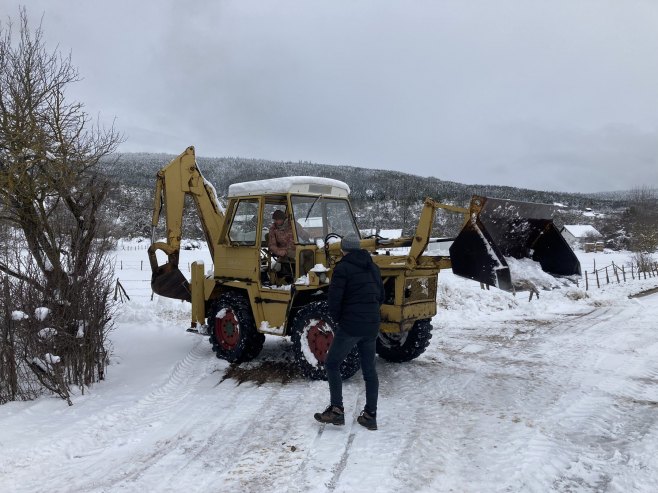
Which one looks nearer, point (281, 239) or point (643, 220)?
point (281, 239)

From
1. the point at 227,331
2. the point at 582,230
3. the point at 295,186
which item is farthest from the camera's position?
the point at 582,230

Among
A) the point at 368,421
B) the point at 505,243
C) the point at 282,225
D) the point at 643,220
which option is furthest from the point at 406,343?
the point at 643,220

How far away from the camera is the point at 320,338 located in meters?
6.10

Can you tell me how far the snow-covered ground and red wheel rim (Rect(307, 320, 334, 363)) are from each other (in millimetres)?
369

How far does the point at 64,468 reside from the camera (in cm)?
396

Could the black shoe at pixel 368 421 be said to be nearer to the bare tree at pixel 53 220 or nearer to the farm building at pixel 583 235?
the bare tree at pixel 53 220

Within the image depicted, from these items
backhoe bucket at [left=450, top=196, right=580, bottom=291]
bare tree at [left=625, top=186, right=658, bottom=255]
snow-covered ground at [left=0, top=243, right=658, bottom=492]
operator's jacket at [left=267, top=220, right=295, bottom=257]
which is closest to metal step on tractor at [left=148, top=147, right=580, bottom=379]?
backhoe bucket at [left=450, top=196, right=580, bottom=291]

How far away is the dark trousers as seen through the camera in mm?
4570

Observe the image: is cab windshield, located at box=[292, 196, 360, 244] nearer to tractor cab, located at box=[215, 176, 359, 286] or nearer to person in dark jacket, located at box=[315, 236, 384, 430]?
tractor cab, located at box=[215, 176, 359, 286]

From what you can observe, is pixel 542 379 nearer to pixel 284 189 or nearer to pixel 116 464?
pixel 284 189

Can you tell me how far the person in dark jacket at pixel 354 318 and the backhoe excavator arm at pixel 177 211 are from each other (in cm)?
373

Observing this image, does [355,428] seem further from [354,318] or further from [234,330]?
[234,330]

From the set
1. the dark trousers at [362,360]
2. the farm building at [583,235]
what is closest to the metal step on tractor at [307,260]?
the dark trousers at [362,360]

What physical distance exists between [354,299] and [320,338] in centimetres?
174
